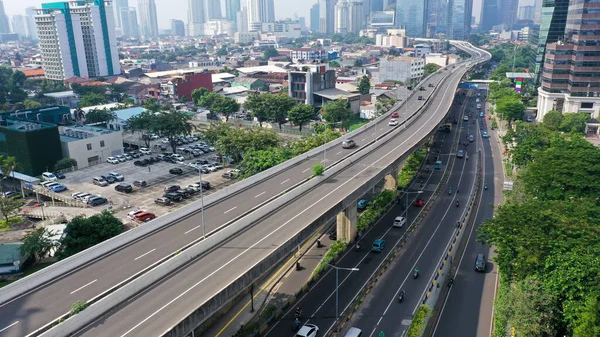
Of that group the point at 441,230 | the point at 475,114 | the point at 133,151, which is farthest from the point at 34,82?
the point at 441,230

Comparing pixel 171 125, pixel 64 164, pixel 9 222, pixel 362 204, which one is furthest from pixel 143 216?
pixel 171 125

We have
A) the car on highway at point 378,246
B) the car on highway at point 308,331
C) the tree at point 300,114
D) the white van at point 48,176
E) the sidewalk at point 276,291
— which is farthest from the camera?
→ the tree at point 300,114

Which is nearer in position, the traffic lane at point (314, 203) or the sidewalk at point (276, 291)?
the traffic lane at point (314, 203)

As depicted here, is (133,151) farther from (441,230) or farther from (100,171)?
(441,230)

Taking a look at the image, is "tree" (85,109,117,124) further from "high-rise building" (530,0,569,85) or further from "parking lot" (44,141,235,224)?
"high-rise building" (530,0,569,85)

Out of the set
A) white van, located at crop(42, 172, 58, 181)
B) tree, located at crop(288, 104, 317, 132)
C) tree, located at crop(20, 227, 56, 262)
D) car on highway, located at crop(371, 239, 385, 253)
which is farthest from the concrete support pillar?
tree, located at crop(288, 104, 317, 132)

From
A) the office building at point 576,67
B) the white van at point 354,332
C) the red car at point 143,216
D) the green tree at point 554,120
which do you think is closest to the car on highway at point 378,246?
the white van at point 354,332

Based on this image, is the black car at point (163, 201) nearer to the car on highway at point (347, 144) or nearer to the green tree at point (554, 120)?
the car on highway at point (347, 144)
